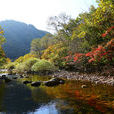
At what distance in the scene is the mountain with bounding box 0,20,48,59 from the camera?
98363 mm

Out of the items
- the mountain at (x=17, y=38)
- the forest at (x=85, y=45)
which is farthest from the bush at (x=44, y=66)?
the mountain at (x=17, y=38)

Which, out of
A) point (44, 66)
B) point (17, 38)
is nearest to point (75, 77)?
point (44, 66)

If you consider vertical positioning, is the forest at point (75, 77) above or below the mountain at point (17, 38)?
below

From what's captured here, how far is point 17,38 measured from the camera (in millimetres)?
119438

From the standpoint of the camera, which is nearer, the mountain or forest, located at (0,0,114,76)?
forest, located at (0,0,114,76)

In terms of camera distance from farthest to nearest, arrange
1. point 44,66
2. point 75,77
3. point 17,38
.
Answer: point 17,38, point 44,66, point 75,77

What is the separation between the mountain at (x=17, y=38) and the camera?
98.4 meters

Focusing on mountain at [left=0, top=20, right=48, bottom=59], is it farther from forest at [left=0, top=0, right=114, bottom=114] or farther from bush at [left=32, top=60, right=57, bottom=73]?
bush at [left=32, top=60, right=57, bottom=73]

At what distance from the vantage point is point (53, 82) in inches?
506

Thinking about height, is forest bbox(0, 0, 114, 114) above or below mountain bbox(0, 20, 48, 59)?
below

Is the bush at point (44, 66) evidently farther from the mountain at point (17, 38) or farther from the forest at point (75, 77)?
the mountain at point (17, 38)

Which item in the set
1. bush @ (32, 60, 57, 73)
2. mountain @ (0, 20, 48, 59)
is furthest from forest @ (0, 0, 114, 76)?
mountain @ (0, 20, 48, 59)

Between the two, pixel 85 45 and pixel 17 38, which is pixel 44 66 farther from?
pixel 17 38

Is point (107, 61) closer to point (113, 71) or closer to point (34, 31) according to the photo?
point (113, 71)
